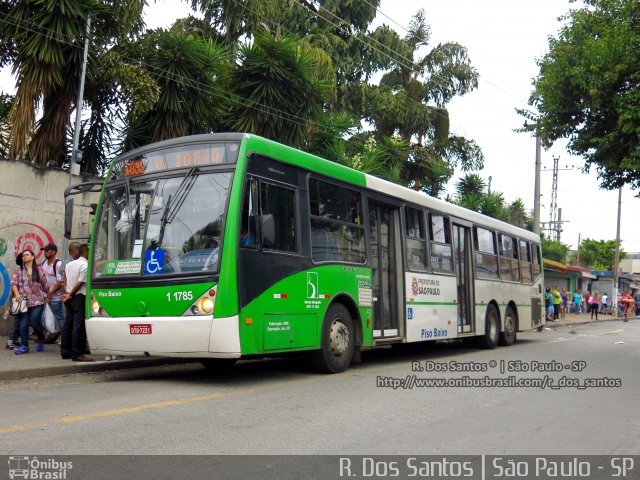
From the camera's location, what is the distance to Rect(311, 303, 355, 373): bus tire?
967 centimetres

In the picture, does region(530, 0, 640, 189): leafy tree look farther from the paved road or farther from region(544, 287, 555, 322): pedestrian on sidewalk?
region(544, 287, 555, 322): pedestrian on sidewalk

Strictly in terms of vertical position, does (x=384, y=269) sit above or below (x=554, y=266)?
below

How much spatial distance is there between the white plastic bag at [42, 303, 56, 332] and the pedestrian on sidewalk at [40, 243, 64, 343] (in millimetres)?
98

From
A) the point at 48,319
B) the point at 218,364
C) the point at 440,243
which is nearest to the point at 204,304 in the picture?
the point at 218,364

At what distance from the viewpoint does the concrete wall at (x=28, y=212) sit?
12.7 metres

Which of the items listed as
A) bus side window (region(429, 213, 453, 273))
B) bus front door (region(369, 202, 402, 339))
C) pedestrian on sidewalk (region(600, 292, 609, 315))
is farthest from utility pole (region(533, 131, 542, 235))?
pedestrian on sidewalk (region(600, 292, 609, 315))

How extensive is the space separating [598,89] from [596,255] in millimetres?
71825

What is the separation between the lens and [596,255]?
80438mm

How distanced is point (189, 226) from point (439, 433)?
3.92 metres

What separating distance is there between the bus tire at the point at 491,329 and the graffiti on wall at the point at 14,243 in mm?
9604

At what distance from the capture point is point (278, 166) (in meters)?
9.12

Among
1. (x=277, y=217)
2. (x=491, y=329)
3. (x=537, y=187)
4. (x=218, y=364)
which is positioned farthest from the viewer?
(x=537, y=187)

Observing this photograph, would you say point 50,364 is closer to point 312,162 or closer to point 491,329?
point 312,162
